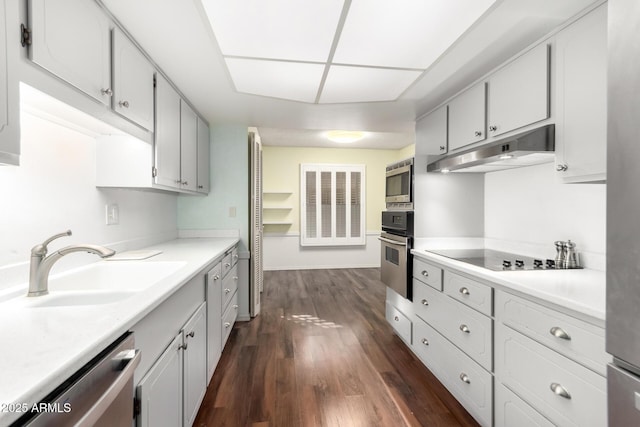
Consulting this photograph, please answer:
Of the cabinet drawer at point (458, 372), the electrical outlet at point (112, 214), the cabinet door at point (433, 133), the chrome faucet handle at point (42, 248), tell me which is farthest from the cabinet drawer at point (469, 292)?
the electrical outlet at point (112, 214)

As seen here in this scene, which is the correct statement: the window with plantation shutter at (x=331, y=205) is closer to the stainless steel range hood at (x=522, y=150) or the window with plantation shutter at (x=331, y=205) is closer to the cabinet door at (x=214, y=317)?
the cabinet door at (x=214, y=317)

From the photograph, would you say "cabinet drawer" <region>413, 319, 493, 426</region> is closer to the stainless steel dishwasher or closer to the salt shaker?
the salt shaker

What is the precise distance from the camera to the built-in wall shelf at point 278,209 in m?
5.54

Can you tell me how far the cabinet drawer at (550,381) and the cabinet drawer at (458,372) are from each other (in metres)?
0.16

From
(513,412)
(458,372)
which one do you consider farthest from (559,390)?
(458,372)

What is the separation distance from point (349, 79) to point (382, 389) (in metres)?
2.12

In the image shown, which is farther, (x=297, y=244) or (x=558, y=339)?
(x=297, y=244)

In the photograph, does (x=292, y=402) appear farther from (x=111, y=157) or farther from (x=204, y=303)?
(x=111, y=157)

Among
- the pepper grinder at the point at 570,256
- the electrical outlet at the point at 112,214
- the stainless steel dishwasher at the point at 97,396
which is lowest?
the stainless steel dishwasher at the point at 97,396

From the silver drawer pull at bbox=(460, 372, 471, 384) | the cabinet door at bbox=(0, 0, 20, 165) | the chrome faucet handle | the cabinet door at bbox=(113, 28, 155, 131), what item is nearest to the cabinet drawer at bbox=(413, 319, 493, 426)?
the silver drawer pull at bbox=(460, 372, 471, 384)

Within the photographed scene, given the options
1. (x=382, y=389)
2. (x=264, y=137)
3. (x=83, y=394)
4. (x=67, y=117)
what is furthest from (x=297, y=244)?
(x=83, y=394)

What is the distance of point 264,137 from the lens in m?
4.90

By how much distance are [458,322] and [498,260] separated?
52 centimetres

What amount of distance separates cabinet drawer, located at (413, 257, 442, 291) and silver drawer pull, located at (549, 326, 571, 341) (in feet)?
2.79
